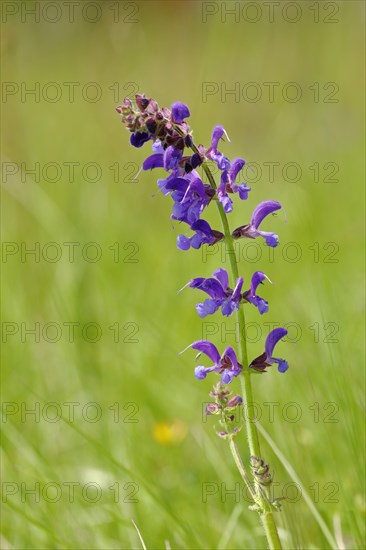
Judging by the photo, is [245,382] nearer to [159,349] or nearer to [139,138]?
[139,138]

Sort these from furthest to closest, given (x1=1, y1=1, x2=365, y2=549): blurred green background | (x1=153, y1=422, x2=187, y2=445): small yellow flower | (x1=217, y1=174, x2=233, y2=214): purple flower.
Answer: (x1=153, y1=422, x2=187, y2=445): small yellow flower → (x1=1, y1=1, x2=365, y2=549): blurred green background → (x1=217, y1=174, x2=233, y2=214): purple flower

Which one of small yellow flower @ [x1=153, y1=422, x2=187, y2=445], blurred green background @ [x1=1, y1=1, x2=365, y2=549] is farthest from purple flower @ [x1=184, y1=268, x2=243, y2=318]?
small yellow flower @ [x1=153, y1=422, x2=187, y2=445]

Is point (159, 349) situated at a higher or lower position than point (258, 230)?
lower

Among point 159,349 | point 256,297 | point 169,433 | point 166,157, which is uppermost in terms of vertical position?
point 166,157

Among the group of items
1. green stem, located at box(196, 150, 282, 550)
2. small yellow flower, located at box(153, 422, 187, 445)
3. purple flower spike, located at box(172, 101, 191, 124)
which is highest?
purple flower spike, located at box(172, 101, 191, 124)

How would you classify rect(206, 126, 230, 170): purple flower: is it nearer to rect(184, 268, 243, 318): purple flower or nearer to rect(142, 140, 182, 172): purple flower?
rect(142, 140, 182, 172): purple flower

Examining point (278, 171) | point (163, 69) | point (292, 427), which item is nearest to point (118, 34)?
point (292, 427)

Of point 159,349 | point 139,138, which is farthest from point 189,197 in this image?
point 159,349
